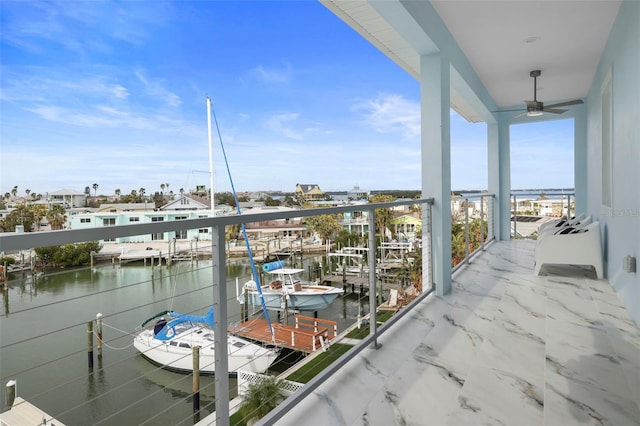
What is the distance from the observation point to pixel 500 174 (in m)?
Answer: 6.59

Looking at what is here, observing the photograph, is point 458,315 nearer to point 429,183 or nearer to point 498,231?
point 429,183

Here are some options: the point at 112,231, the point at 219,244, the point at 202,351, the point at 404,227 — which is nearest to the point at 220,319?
the point at 219,244

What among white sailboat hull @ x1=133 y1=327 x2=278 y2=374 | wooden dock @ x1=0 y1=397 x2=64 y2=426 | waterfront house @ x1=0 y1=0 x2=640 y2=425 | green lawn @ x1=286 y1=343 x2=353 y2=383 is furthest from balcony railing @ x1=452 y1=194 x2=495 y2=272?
wooden dock @ x1=0 y1=397 x2=64 y2=426

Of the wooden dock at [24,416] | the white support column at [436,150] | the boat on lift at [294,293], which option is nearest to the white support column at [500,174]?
the boat on lift at [294,293]

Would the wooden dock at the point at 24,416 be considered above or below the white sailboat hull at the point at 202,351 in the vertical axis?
below

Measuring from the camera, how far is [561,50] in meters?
4.02

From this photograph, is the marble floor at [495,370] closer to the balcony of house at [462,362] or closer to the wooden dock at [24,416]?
the balcony of house at [462,362]

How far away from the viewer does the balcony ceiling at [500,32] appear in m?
2.93

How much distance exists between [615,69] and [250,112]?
33062mm

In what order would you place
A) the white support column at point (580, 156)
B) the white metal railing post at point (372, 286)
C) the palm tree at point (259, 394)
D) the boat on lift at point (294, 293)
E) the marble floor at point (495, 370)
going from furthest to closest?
the boat on lift at point (294, 293) → the white support column at point (580, 156) → the palm tree at point (259, 394) → the white metal railing post at point (372, 286) → the marble floor at point (495, 370)

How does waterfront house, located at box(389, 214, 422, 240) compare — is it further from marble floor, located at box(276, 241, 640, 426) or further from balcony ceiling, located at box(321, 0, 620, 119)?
balcony ceiling, located at box(321, 0, 620, 119)

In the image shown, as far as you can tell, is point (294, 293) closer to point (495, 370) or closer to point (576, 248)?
point (576, 248)

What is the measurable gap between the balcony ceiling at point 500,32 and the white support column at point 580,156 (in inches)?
53.7

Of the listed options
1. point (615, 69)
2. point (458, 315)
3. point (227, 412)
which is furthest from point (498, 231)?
point (227, 412)
